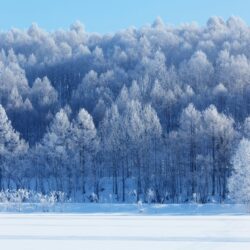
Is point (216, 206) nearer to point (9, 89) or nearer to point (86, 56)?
point (9, 89)

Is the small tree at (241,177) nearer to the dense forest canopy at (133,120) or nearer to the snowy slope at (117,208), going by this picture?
the snowy slope at (117,208)

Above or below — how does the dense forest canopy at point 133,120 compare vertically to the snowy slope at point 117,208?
above

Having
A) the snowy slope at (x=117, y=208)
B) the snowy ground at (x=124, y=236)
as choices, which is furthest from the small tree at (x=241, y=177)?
the snowy ground at (x=124, y=236)

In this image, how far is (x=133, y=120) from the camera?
49.2 meters

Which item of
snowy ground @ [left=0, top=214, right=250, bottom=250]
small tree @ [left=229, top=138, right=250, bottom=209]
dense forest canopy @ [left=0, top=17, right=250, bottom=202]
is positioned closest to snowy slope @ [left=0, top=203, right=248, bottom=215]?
small tree @ [left=229, top=138, right=250, bottom=209]

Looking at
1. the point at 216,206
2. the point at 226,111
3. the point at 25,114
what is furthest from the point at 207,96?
the point at 216,206

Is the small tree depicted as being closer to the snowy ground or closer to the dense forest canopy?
the dense forest canopy

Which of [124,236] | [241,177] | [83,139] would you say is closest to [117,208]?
[241,177]

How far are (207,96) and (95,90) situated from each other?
59.9 feet

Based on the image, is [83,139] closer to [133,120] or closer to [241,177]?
[133,120]

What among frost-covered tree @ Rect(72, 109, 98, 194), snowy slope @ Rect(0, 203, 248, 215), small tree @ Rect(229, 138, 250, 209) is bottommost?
snowy slope @ Rect(0, 203, 248, 215)

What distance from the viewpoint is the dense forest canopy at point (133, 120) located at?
47.4 metres

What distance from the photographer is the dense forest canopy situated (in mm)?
47438

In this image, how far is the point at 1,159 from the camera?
5116 cm
